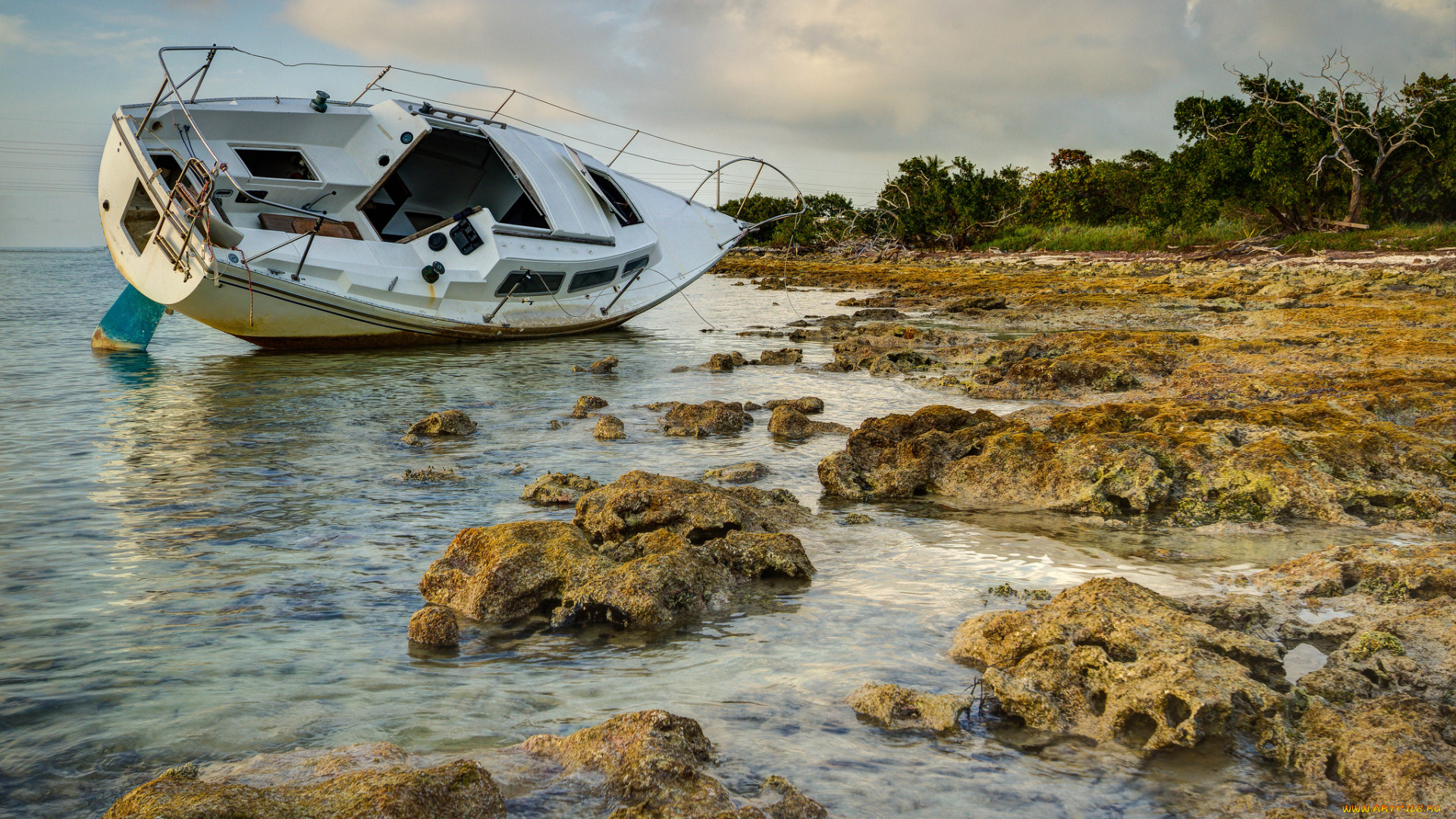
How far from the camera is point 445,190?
2111cm

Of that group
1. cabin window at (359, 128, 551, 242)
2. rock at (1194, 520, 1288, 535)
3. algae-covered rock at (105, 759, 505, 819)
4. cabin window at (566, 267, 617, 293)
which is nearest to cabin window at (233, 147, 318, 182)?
cabin window at (359, 128, 551, 242)

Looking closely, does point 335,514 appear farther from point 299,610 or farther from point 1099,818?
point 1099,818

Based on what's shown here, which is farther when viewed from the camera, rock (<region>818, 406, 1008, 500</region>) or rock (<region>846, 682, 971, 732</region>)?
rock (<region>818, 406, 1008, 500</region>)

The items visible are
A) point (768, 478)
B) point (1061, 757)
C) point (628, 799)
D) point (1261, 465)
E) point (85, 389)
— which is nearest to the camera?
point (628, 799)

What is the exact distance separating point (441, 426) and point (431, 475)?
6.81ft

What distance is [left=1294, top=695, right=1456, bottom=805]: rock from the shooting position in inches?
116

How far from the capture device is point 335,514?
22.5ft

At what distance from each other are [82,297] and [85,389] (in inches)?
1115

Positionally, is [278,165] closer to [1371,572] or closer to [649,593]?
[649,593]

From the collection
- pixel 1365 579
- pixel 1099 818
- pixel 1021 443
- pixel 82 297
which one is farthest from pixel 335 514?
pixel 82 297

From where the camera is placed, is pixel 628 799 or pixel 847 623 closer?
pixel 628 799

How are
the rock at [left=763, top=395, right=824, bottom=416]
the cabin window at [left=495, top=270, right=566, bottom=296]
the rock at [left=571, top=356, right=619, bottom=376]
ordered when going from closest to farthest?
the rock at [left=763, top=395, right=824, bottom=416], the rock at [left=571, top=356, right=619, bottom=376], the cabin window at [left=495, top=270, right=566, bottom=296]

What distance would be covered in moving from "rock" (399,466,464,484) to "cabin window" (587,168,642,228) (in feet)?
43.3

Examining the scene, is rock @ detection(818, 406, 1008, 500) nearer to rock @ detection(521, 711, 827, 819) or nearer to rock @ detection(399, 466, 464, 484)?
rock @ detection(399, 466, 464, 484)
